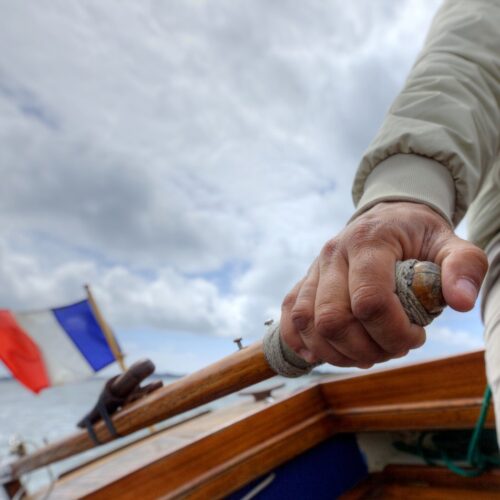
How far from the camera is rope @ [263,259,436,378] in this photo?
0.50 m

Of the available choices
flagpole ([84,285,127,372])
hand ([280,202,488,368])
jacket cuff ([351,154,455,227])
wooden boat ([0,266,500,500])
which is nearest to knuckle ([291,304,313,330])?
hand ([280,202,488,368])

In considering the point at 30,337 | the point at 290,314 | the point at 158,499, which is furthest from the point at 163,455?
the point at 30,337

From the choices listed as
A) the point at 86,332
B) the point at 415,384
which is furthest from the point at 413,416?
the point at 86,332

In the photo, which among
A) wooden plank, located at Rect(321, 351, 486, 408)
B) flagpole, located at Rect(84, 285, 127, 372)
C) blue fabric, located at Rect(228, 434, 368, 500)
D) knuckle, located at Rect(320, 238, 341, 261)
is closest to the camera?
knuckle, located at Rect(320, 238, 341, 261)

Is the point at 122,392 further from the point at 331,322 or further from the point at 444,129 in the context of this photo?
the point at 444,129

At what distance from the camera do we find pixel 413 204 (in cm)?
65

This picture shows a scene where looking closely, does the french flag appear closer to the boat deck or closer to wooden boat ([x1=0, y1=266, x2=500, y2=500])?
the boat deck

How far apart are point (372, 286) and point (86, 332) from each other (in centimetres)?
417

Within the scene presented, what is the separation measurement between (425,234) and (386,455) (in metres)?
1.86

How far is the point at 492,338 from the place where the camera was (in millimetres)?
826

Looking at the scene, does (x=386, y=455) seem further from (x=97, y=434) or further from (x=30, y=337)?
(x=30, y=337)

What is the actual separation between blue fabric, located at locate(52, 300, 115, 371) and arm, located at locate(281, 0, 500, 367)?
387cm

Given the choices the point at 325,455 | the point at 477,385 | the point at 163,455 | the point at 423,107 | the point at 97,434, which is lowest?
the point at 325,455

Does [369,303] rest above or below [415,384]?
above
